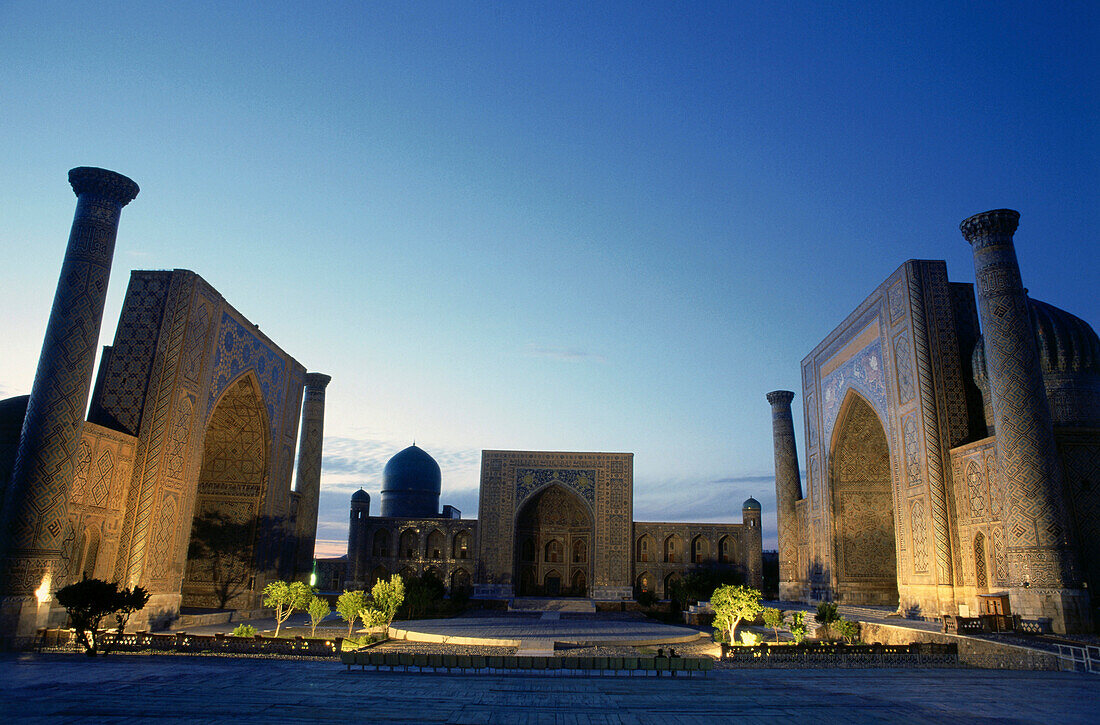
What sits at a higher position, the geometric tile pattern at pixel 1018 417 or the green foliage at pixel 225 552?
the geometric tile pattern at pixel 1018 417

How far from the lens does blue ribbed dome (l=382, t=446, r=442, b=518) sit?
109 ft

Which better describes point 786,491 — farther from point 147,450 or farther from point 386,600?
point 147,450

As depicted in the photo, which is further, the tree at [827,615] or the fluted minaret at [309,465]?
the fluted minaret at [309,465]

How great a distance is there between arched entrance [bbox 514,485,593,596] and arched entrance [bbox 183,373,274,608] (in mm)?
13034

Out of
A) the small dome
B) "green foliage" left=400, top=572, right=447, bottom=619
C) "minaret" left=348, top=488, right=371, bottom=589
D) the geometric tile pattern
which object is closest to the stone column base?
the geometric tile pattern

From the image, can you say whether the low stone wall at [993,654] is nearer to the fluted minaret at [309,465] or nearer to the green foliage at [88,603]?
the green foliage at [88,603]

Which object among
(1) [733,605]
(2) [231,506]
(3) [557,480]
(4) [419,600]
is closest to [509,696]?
(1) [733,605]

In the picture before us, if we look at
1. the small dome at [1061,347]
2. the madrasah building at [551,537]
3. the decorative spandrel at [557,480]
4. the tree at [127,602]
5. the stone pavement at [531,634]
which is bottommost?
the stone pavement at [531,634]

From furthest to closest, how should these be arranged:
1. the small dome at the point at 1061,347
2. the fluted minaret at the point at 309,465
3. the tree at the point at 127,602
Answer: the fluted minaret at the point at 309,465 → the small dome at the point at 1061,347 → the tree at the point at 127,602

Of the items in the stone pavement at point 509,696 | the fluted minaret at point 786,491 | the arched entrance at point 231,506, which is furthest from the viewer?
the fluted minaret at point 786,491

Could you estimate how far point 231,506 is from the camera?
1730 centimetres

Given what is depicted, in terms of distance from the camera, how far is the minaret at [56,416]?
9.50 metres

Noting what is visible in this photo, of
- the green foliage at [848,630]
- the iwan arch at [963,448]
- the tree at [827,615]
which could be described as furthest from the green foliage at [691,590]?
the green foliage at [848,630]

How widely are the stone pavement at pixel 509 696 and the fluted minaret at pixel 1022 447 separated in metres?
3.05
